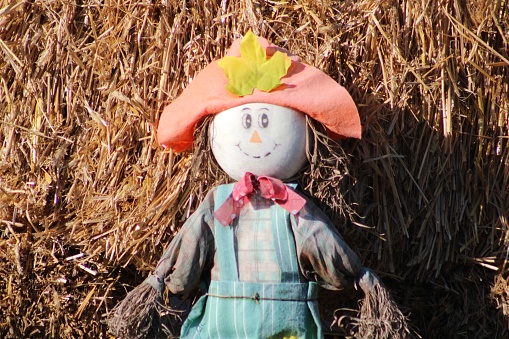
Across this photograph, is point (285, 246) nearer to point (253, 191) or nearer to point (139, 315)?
point (253, 191)

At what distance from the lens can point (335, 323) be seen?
8.19 feet

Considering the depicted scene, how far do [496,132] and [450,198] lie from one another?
0.75 feet

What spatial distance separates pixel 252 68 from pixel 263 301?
57cm

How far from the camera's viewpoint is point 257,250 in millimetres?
2238

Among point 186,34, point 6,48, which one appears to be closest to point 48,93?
point 6,48

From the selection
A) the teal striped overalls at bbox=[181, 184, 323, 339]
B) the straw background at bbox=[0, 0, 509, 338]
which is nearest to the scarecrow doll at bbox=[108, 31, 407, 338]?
the teal striped overalls at bbox=[181, 184, 323, 339]

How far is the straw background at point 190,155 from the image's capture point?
97.3 inches

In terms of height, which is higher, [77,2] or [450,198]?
[77,2]

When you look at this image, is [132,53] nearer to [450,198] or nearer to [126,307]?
[126,307]

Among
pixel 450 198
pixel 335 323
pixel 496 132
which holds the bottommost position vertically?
pixel 335 323

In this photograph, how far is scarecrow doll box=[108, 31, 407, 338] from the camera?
2221mm

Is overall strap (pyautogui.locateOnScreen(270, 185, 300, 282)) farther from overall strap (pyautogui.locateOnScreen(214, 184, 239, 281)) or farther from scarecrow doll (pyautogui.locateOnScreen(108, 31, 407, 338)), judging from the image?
overall strap (pyautogui.locateOnScreen(214, 184, 239, 281))

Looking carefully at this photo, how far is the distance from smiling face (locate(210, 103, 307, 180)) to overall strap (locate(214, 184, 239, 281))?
0.10m

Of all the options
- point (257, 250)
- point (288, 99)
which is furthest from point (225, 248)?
point (288, 99)
